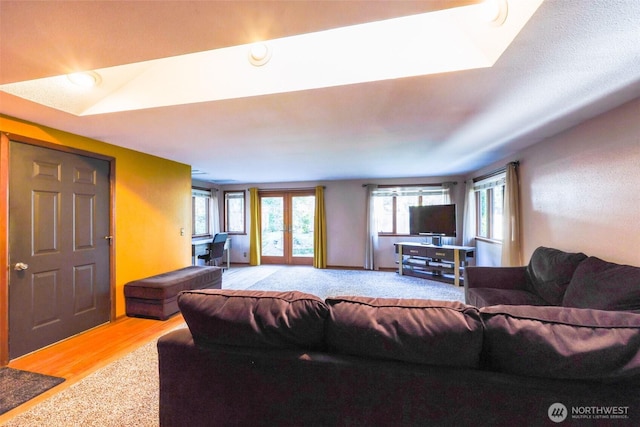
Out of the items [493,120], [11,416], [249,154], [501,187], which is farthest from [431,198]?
[11,416]

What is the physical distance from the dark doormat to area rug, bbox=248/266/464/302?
266cm

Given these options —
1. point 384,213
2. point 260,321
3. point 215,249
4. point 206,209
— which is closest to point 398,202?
point 384,213

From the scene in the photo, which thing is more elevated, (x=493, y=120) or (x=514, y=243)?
(x=493, y=120)

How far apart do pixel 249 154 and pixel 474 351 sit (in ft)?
11.1

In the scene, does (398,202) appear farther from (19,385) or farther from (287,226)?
(19,385)

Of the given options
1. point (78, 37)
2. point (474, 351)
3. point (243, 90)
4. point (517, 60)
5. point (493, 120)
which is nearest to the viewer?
point (474, 351)

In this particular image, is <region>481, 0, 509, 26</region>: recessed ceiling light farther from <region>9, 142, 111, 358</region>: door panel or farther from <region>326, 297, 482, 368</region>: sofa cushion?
<region>9, 142, 111, 358</region>: door panel

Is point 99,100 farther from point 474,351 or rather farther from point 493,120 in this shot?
point 493,120

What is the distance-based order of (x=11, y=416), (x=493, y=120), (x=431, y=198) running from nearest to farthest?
(x=11, y=416) → (x=493, y=120) → (x=431, y=198)

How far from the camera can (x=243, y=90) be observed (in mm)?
1870

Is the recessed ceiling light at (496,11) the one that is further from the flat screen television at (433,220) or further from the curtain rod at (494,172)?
the flat screen television at (433,220)

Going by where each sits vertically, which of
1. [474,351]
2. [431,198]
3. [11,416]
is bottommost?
[11,416]

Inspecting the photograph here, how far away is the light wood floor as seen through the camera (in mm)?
2037

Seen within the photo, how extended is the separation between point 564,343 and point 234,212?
6775 mm
